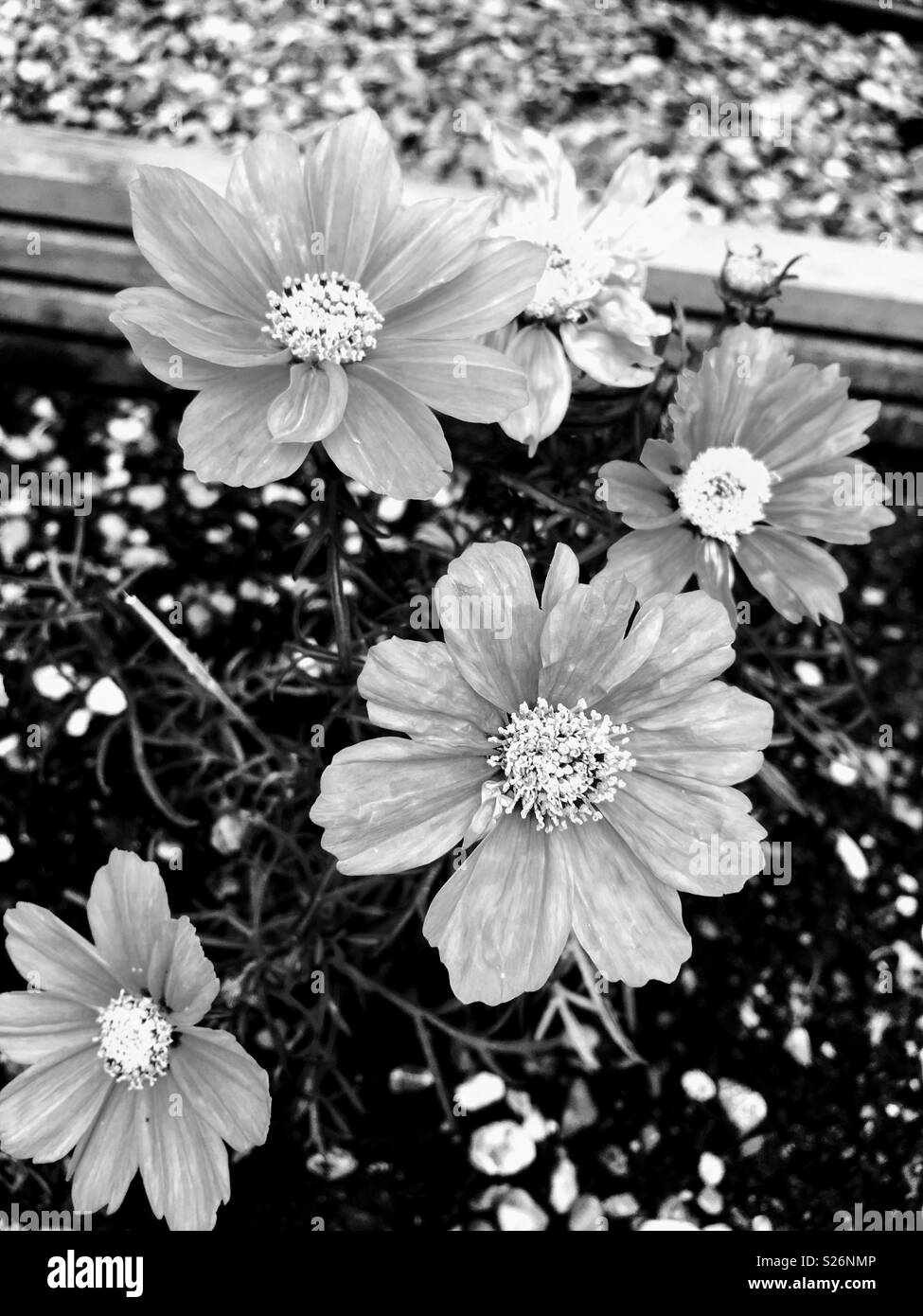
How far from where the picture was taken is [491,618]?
0.62 meters

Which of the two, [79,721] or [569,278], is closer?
[569,278]

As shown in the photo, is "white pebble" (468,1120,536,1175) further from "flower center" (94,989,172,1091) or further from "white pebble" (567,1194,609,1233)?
"flower center" (94,989,172,1091)

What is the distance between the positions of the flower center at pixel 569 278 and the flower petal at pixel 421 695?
269 mm

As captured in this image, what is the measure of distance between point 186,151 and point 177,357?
807 mm

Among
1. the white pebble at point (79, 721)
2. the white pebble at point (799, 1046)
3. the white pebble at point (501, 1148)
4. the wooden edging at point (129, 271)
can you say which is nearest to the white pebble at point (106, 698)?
the white pebble at point (79, 721)

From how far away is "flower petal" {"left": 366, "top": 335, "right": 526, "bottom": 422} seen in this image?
24.9 inches

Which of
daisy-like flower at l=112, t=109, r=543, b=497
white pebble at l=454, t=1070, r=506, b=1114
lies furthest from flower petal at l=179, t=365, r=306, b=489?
white pebble at l=454, t=1070, r=506, b=1114

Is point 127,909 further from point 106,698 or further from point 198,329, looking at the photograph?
point 106,698

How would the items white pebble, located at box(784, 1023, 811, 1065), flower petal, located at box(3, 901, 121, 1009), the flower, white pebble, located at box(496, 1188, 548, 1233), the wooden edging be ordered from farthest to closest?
the wooden edging → white pebble, located at box(784, 1023, 811, 1065) → white pebble, located at box(496, 1188, 548, 1233) → the flower → flower petal, located at box(3, 901, 121, 1009)

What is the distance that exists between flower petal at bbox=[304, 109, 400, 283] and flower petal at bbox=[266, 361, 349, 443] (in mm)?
99

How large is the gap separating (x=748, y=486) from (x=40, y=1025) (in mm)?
574

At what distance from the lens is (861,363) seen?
1334mm

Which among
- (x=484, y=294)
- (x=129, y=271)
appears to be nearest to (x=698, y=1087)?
(x=484, y=294)

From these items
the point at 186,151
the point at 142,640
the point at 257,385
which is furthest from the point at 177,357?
the point at 186,151
